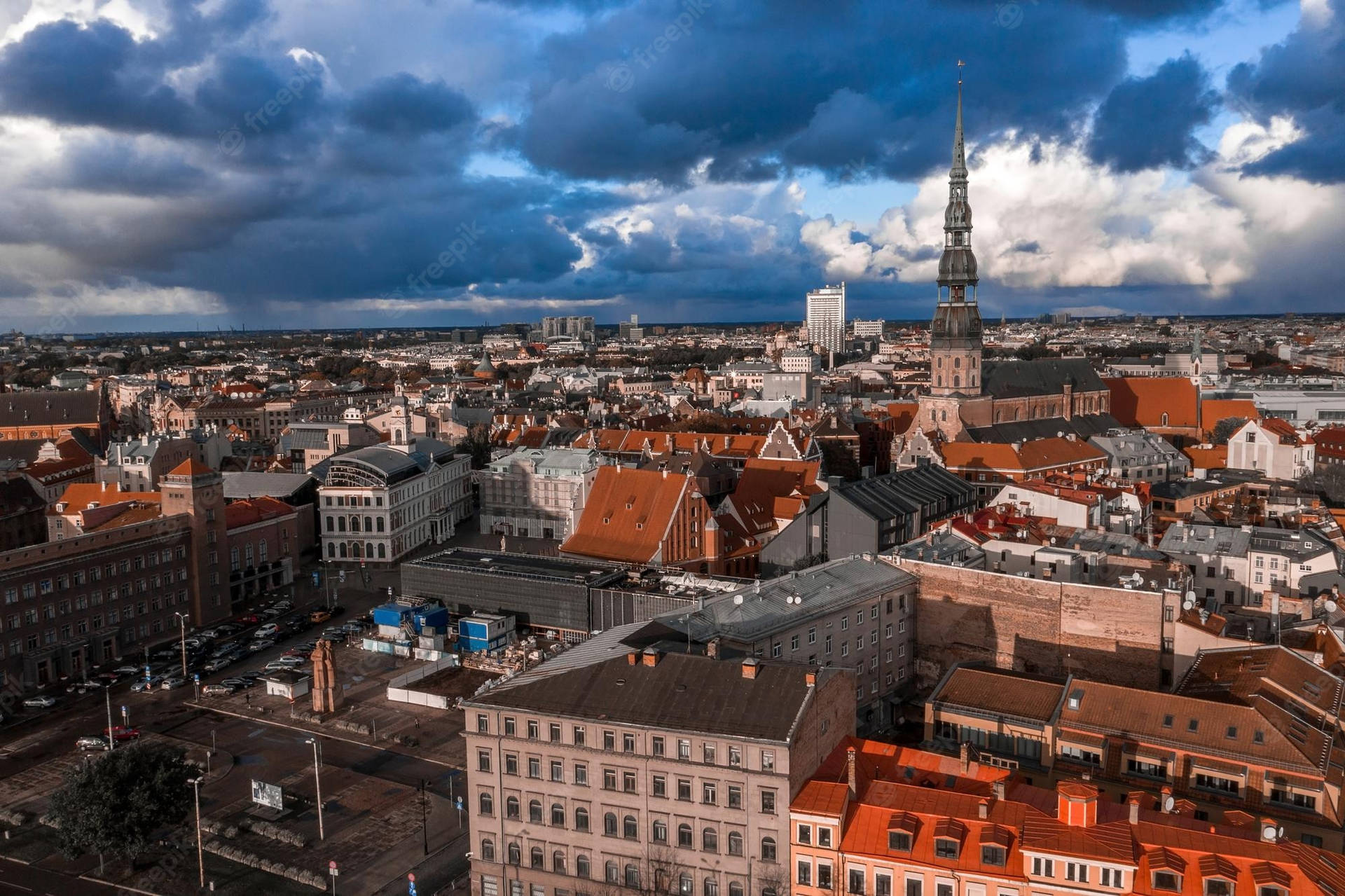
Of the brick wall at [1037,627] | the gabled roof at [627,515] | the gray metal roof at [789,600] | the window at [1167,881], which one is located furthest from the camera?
the gabled roof at [627,515]

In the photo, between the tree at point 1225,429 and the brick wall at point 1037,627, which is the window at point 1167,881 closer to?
the brick wall at point 1037,627

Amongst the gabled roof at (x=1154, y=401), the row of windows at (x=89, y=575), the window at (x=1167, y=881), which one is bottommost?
the window at (x=1167, y=881)

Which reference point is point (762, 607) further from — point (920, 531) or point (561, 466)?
point (561, 466)

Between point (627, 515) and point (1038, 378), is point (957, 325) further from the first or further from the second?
point (627, 515)

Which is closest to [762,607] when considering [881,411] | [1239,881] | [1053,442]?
[1239,881]

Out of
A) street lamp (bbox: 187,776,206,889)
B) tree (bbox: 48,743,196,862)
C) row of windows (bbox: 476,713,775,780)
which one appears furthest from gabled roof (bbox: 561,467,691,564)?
tree (bbox: 48,743,196,862)

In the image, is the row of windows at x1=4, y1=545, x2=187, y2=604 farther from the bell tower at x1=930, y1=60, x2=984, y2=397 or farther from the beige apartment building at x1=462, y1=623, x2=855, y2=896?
the bell tower at x1=930, y1=60, x2=984, y2=397

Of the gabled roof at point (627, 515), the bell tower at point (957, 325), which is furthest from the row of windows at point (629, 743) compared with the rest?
the bell tower at point (957, 325)
